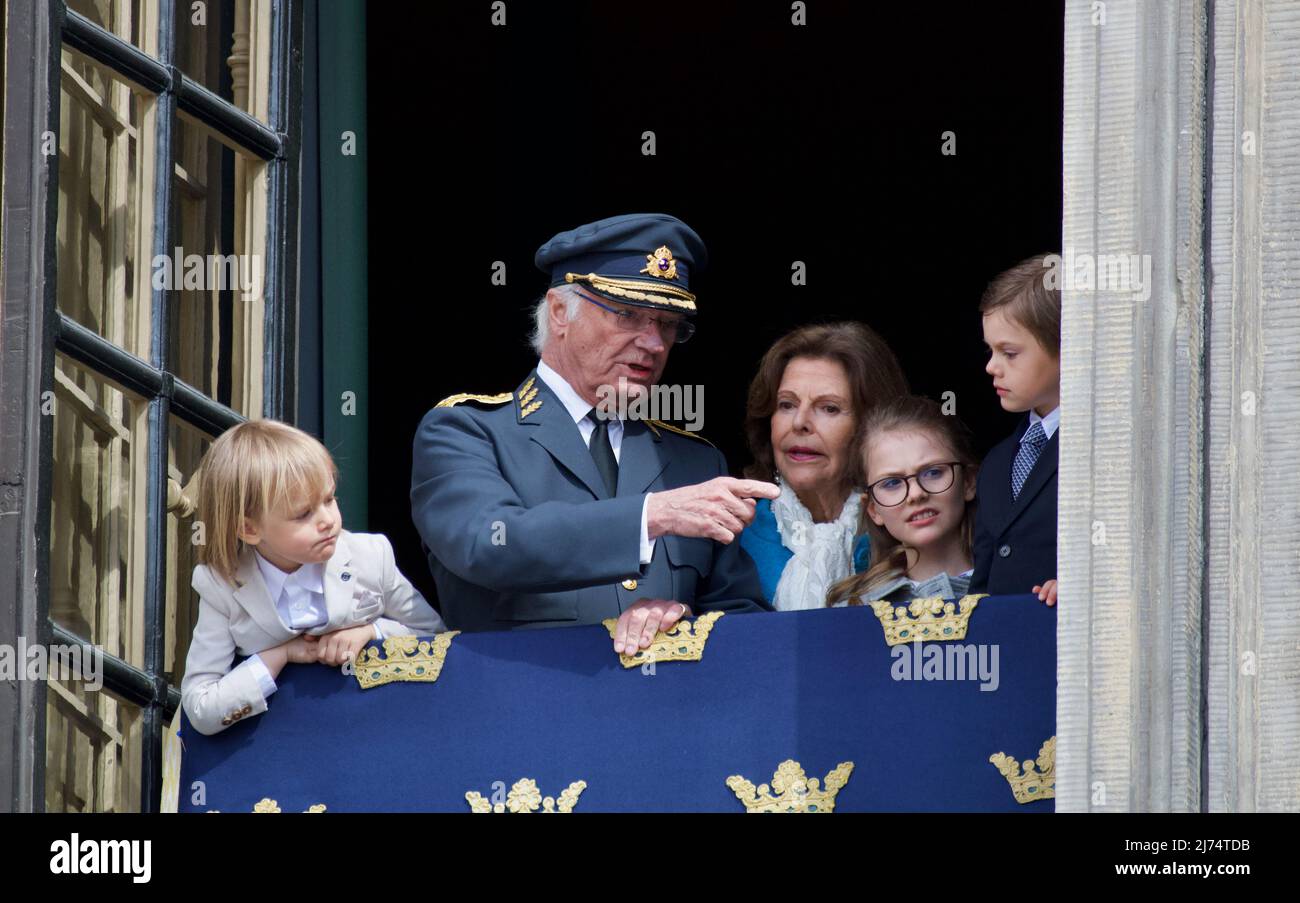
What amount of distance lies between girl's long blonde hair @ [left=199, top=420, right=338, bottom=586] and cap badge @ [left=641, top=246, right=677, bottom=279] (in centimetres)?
89

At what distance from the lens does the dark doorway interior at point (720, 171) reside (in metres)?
6.95

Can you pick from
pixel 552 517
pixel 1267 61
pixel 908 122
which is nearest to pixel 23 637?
pixel 552 517

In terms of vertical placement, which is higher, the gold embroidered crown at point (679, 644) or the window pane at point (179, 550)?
the window pane at point (179, 550)

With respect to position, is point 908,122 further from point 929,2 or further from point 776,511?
point 776,511

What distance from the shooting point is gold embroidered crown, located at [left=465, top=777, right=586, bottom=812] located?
427 centimetres

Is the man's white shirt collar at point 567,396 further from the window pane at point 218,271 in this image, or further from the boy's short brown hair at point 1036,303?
the boy's short brown hair at point 1036,303

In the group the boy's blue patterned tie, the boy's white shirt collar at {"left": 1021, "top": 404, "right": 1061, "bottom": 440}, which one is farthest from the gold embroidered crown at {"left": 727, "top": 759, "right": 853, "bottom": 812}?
the boy's white shirt collar at {"left": 1021, "top": 404, "right": 1061, "bottom": 440}

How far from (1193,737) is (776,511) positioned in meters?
1.76

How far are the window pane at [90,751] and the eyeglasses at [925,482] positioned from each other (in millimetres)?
1482
